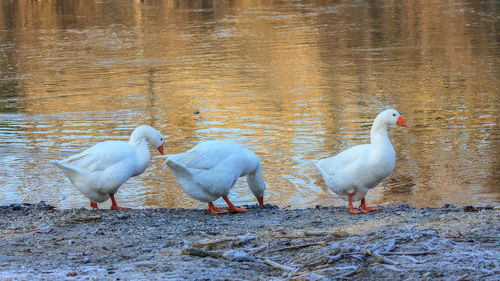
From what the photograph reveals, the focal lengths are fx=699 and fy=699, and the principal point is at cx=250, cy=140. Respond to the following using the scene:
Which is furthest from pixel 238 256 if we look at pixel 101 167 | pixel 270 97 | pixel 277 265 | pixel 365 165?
pixel 270 97

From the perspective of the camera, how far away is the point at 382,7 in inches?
1590

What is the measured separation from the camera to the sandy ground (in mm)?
5254

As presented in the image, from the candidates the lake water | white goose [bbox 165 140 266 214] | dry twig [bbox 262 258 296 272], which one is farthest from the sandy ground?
the lake water

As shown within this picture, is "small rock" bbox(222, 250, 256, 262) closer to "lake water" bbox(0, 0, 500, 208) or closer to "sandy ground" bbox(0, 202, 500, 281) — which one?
"sandy ground" bbox(0, 202, 500, 281)

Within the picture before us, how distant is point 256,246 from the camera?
19.9 feet

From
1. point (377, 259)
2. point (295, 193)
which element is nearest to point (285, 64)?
point (295, 193)

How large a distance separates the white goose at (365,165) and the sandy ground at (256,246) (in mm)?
363

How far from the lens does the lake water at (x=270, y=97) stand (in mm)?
10672

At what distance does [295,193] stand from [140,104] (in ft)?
25.7

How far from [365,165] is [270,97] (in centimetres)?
960

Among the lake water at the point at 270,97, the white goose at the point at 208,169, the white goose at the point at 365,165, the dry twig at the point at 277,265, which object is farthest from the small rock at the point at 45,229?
the white goose at the point at 365,165

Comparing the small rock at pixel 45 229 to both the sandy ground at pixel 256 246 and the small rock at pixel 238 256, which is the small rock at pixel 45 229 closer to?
the sandy ground at pixel 256 246

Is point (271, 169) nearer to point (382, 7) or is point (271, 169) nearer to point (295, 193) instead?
point (295, 193)

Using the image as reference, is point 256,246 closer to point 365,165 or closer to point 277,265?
point 277,265
